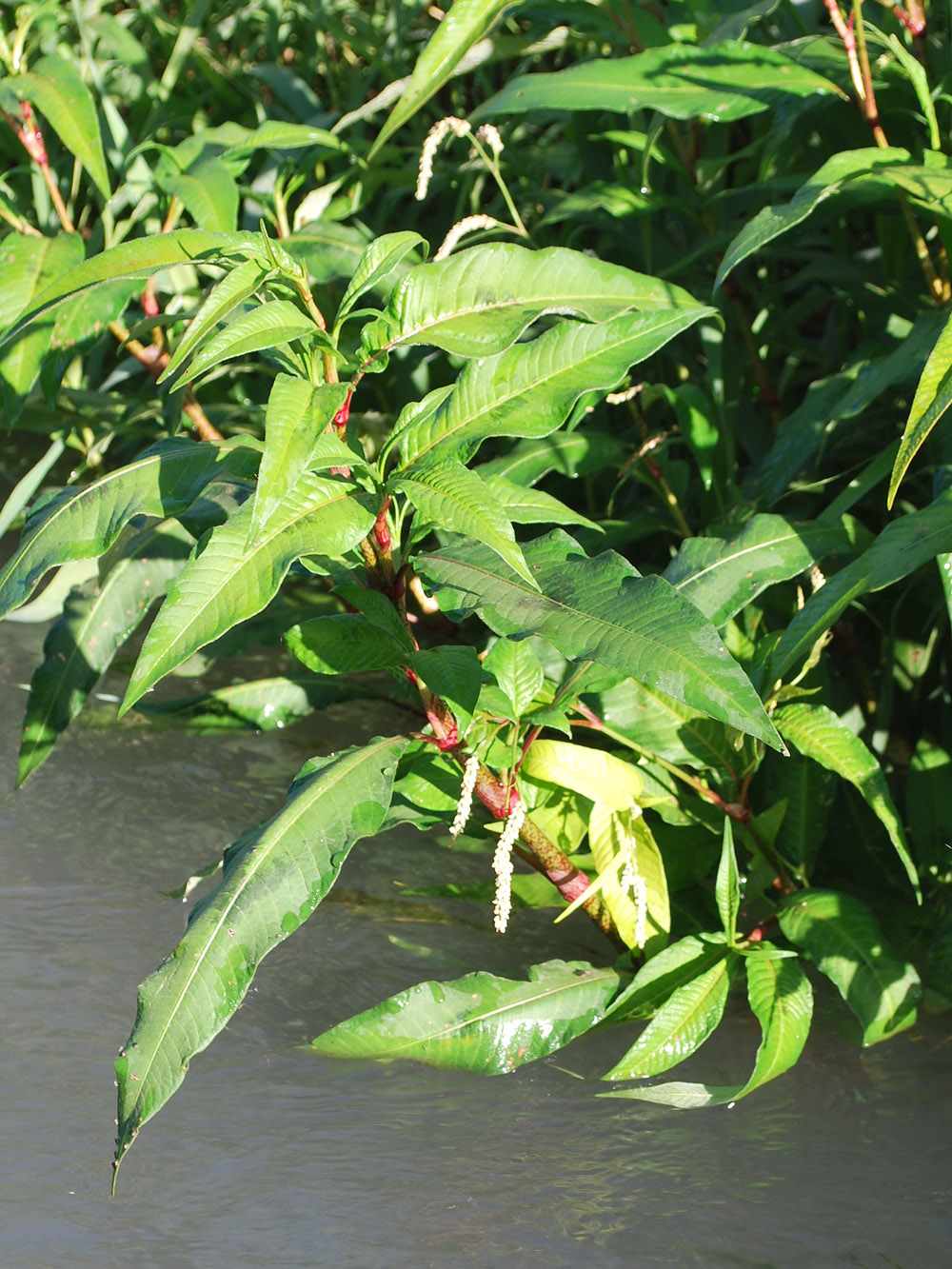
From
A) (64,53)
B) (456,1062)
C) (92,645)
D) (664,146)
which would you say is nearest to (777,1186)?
(456,1062)

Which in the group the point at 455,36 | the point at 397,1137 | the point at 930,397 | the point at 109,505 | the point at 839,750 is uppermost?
the point at 455,36

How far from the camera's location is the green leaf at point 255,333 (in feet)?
3.15

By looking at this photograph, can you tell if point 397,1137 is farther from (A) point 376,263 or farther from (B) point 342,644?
(A) point 376,263

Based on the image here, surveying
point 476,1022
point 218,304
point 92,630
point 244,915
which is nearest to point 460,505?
point 218,304

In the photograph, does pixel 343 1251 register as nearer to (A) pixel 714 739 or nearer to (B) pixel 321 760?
(B) pixel 321 760

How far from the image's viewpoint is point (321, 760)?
45.6 inches

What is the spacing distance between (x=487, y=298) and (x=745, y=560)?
1.22ft

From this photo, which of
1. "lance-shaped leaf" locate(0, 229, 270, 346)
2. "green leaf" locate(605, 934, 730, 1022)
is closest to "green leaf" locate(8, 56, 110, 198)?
"lance-shaped leaf" locate(0, 229, 270, 346)

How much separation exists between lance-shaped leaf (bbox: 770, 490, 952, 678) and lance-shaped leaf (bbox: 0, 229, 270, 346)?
0.62 meters

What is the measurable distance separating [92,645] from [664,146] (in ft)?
3.35

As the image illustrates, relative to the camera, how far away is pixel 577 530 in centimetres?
164

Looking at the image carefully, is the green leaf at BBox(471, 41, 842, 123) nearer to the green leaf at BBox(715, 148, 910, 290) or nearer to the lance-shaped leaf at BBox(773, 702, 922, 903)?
the green leaf at BBox(715, 148, 910, 290)

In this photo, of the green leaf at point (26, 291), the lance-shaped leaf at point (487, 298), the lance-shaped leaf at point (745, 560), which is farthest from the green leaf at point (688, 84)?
the green leaf at point (26, 291)

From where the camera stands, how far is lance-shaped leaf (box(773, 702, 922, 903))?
1201 millimetres
